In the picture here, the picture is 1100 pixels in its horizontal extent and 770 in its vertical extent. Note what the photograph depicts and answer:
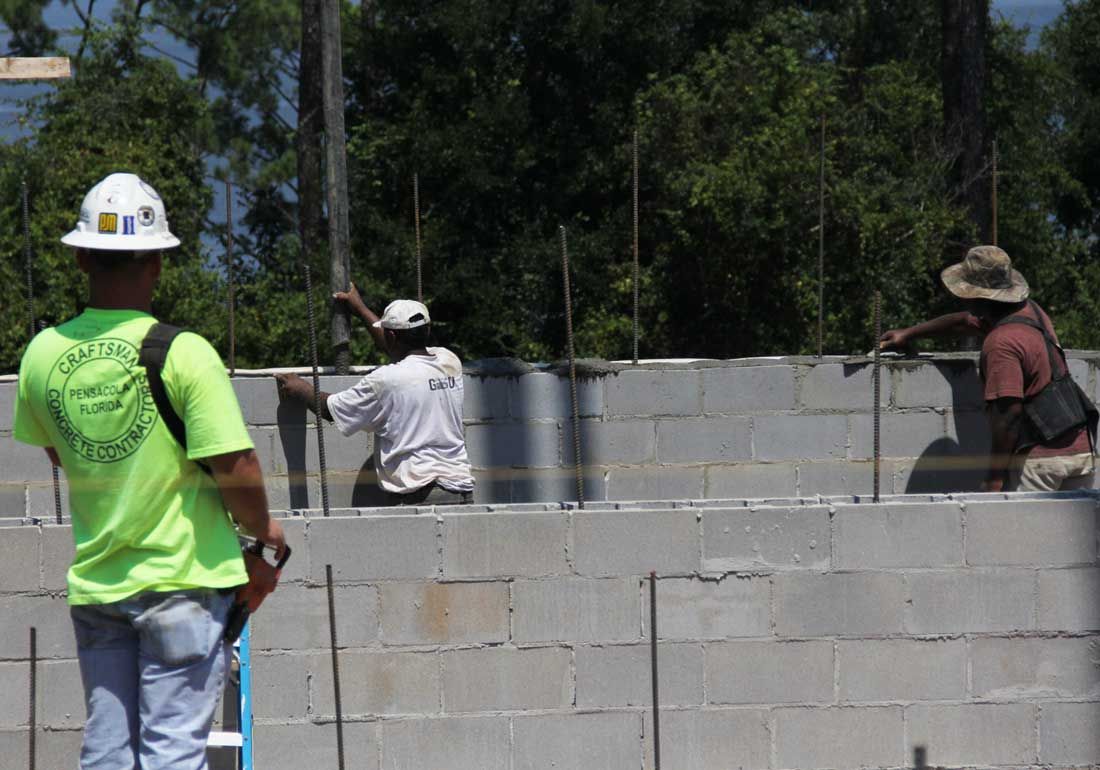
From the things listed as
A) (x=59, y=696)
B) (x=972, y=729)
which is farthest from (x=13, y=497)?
(x=972, y=729)

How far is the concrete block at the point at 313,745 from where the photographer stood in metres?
4.88

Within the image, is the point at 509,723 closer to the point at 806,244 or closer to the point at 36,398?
the point at 36,398

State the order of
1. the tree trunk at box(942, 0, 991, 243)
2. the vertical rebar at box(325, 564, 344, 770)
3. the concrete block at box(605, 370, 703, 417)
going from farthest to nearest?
the tree trunk at box(942, 0, 991, 243) → the concrete block at box(605, 370, 703, 417) → the vertical rebar at box(325, 564, 344, 770)

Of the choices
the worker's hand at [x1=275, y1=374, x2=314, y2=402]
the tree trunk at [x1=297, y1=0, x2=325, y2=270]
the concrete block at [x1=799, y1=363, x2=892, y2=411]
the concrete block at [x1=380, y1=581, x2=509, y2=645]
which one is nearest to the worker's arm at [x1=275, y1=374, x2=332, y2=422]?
the worker's hand at [x1=275, y1=374, x2=314, y2=402]

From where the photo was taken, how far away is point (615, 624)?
4.88m

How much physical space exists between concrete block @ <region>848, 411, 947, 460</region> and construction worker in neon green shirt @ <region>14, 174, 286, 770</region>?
5000 mm

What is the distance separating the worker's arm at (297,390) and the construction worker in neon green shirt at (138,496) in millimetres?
2874

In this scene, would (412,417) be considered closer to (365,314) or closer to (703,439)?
(365,314)

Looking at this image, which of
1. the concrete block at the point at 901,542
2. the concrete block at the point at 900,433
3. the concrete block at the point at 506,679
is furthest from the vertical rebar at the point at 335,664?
the concrete block at the point at 900,433

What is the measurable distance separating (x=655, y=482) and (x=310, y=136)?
12.0m

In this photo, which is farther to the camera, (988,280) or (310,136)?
(310,136)

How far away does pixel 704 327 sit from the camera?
51.7 feet

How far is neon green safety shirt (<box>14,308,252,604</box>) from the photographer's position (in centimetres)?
317

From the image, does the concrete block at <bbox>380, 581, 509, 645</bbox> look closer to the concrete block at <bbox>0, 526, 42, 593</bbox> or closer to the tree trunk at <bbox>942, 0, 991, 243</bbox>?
the concrete block at <bbox>0, 526, 42, 593</bbox>
